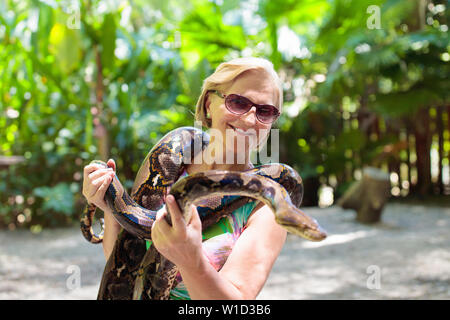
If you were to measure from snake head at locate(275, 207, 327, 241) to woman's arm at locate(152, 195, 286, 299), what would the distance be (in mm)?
186

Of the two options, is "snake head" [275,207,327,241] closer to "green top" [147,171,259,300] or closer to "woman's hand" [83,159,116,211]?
"green top" [147,171,259,300]

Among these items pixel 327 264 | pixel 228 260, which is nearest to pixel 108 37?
pixel 327 264

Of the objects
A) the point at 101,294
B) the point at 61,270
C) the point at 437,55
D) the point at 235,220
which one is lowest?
the point at 61,270

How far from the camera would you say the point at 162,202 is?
1.35 metres

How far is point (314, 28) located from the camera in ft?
26.3

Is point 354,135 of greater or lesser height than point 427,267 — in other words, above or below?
above

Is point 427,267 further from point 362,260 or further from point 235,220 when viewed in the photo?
point 235,220

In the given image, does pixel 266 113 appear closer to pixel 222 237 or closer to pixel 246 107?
pixel 246 107

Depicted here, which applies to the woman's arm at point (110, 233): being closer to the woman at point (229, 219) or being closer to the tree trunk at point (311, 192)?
the woman at point (229, 219)

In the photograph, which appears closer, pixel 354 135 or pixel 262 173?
pixel 262 173

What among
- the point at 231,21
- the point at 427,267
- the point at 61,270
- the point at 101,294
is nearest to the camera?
the point at 101,294

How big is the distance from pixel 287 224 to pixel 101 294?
735mm

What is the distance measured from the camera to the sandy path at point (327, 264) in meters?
3.75
